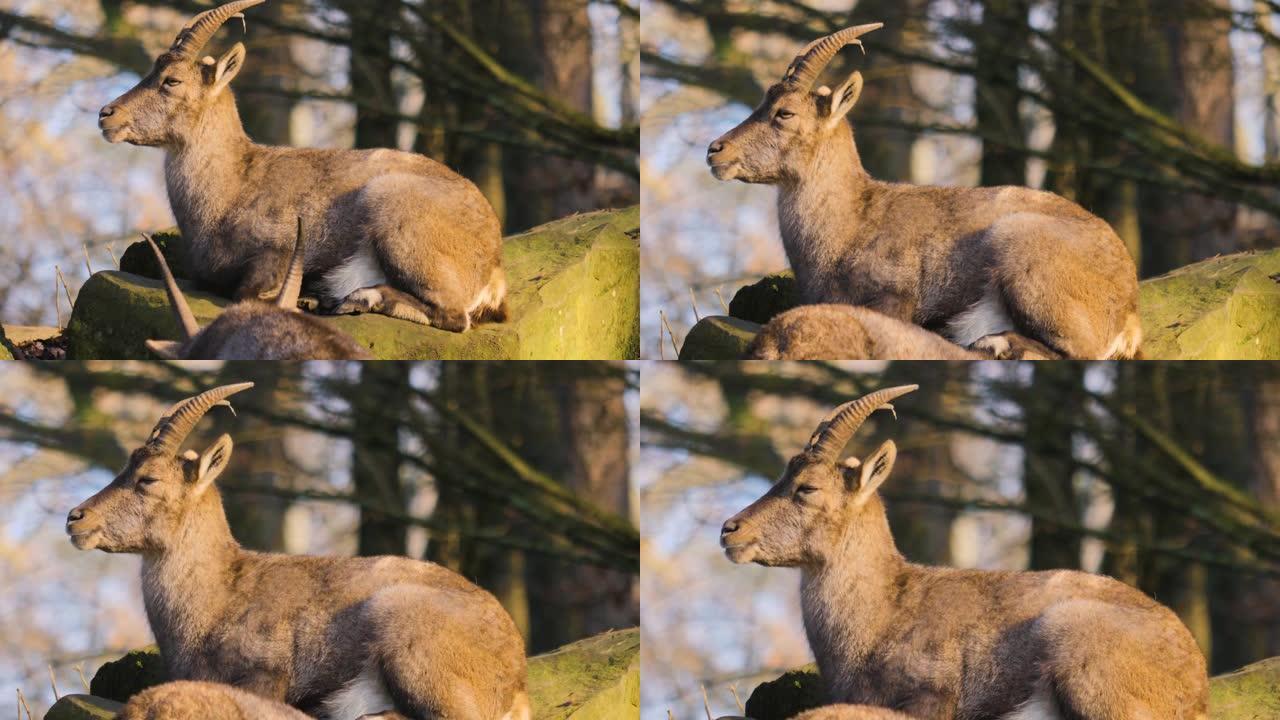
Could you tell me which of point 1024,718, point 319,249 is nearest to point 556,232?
point 319,249

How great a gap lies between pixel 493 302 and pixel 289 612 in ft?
9.63

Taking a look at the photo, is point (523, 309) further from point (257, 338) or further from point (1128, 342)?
point (1128, 342)

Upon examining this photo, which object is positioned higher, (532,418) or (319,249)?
(319,249)

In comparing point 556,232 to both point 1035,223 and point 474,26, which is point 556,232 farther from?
point 1035,223

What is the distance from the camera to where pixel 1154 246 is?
14.2m

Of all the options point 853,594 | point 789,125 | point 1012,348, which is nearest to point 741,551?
point 853,594

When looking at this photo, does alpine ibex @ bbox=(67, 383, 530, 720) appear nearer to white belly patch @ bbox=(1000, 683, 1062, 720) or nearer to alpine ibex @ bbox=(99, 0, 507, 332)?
alpine ibex @ bbox=(99, 0, 507, 332)

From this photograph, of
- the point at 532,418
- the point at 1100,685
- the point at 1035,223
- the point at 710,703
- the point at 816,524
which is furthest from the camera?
the point at 532,418

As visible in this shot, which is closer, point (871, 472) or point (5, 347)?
point (871, 472)

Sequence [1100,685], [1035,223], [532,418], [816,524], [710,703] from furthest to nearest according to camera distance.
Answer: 1. [532,418]
2. [710,703]
3. [1035,223]
4. [816,524]
5. [1100,685]

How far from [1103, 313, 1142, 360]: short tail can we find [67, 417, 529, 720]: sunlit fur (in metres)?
4.22

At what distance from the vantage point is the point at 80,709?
36.8 feet

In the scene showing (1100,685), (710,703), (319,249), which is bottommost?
(710,703)

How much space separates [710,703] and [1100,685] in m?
3.49
